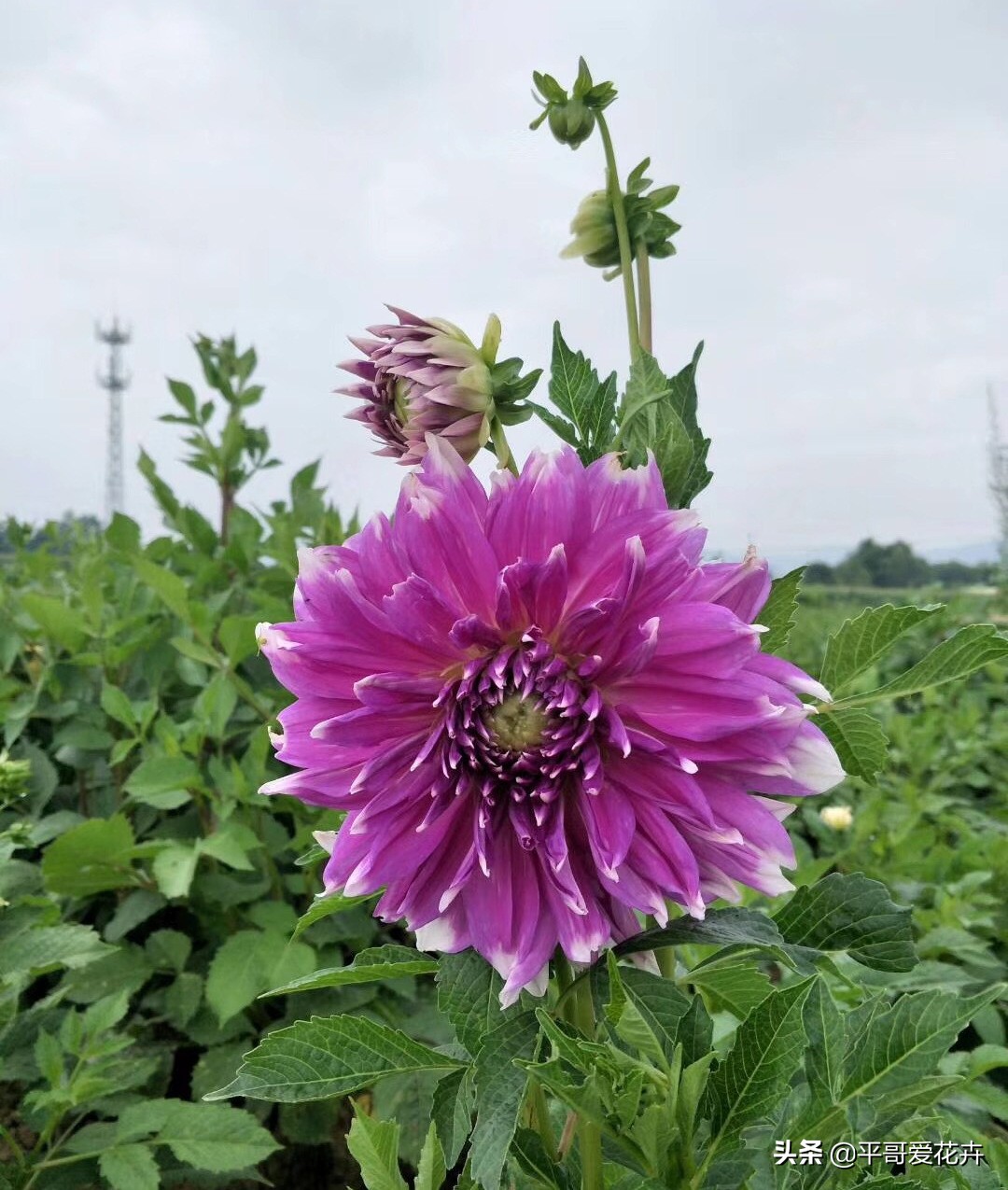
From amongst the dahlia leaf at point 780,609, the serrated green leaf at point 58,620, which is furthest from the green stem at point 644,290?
the serrated green leaf at point 58,620

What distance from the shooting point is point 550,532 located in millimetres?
628

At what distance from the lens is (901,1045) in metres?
0.65

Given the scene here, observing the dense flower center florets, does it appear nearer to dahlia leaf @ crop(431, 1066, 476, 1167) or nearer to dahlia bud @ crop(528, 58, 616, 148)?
dahlia leaf @ crop(431, 1066, 476, 1167)

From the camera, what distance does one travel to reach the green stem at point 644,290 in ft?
2.70

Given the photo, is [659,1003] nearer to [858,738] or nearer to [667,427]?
[858,738]

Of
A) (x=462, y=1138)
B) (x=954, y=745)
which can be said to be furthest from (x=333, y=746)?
(x=954, y=745)

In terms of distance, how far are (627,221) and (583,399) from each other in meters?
0.23

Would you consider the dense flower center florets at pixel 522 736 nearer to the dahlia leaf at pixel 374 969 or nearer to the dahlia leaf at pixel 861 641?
the dahlia leaf at pixel 374 969

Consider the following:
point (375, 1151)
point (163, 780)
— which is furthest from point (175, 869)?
point (375, 1151)

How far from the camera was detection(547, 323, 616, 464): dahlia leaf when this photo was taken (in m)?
0.76

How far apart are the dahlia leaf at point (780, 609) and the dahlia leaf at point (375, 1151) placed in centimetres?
47

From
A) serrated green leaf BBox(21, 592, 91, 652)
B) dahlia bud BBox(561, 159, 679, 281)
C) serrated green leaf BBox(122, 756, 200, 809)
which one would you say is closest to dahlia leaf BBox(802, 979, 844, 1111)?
dahlia bud BBox(561, 159, 679, 281)

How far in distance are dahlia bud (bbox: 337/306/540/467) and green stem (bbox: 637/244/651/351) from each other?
11 centimetres

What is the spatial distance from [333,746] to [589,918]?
0.66 ft
